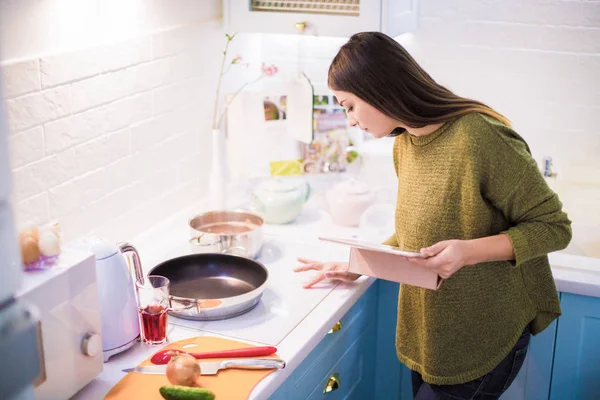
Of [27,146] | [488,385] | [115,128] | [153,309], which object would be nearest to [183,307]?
[153,309]

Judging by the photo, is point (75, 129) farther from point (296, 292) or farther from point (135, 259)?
point (296, 292)

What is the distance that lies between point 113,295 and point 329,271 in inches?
25.1

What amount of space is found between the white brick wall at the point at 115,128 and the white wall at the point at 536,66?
1.96 feet

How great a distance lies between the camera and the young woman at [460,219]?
1687mm

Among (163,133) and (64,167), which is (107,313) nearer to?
(64,167)

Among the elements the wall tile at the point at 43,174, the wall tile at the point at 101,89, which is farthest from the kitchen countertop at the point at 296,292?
the wall tile at the point at 101,89

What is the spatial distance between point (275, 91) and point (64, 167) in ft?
3.47

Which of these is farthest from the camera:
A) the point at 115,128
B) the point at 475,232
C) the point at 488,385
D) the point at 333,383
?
the point at 115,128

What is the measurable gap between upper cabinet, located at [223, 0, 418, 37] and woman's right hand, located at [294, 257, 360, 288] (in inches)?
31.1

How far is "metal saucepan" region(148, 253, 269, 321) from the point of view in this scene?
6.06 ft

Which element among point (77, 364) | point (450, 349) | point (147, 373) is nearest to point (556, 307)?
point (450, 349)

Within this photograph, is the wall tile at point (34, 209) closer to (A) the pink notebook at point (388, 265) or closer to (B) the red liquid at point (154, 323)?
(B) the red liquid at point (154, 323)

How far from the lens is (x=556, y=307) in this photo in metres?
1.87

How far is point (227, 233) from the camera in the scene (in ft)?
7.48
